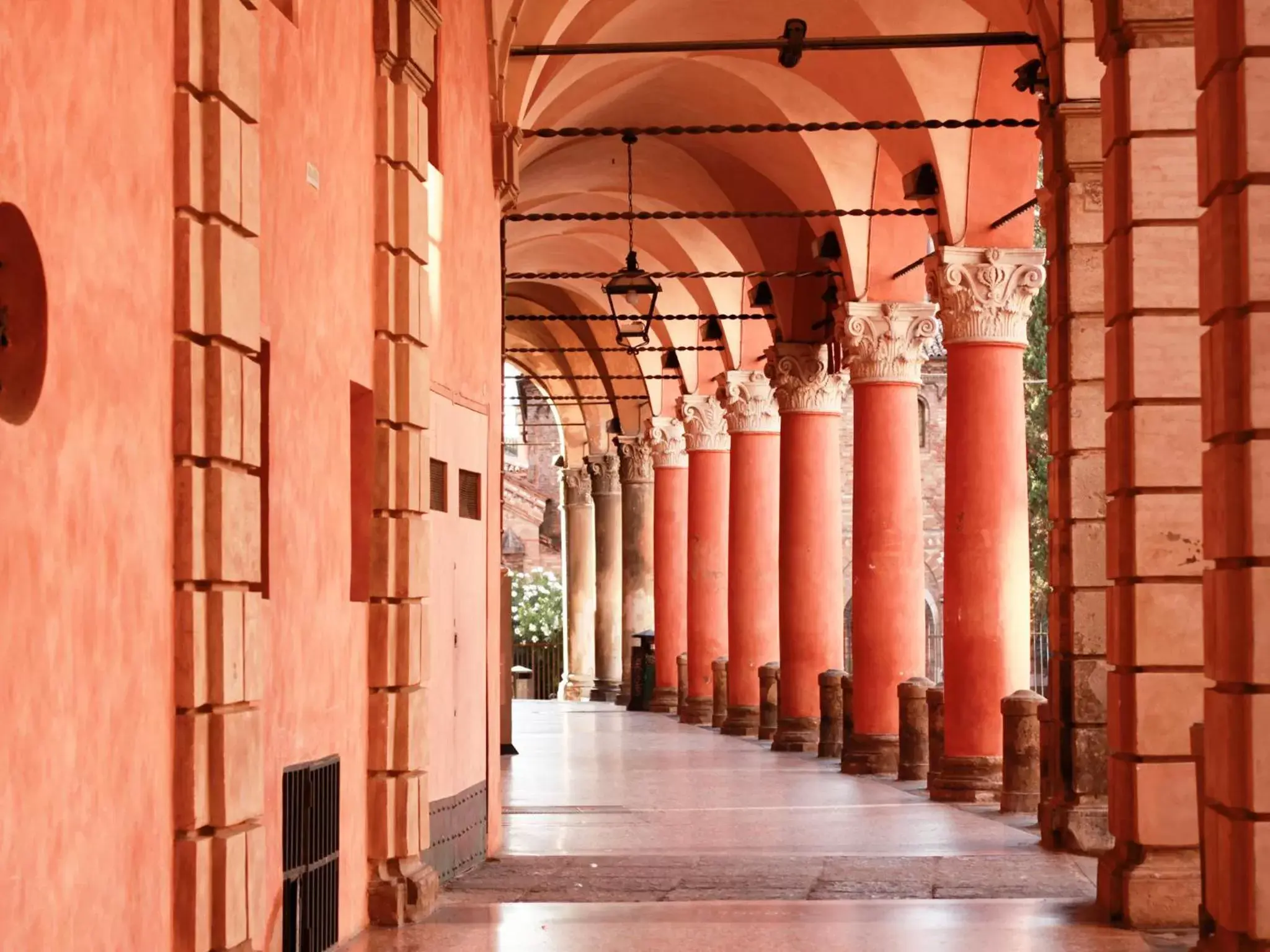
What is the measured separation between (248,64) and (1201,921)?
4.56 m

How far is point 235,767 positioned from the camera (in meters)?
6.20

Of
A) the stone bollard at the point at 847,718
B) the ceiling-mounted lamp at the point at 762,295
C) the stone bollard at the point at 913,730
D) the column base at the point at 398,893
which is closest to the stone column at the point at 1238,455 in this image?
the column base at the point at 398,893

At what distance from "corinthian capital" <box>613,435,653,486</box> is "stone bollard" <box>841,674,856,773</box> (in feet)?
53.6

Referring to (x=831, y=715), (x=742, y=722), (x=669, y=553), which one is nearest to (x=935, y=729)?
(x=831, y=715)

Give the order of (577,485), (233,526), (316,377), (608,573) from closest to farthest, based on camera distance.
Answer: (233,526) < (316,377) < (608,573) < (577,485)

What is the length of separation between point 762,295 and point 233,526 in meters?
16.9

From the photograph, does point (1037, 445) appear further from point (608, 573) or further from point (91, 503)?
point (91, 503)

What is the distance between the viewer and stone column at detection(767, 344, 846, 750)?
70.1 ft

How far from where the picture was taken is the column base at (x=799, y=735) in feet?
71.2

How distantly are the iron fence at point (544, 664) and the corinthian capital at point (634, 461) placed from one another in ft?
35.3

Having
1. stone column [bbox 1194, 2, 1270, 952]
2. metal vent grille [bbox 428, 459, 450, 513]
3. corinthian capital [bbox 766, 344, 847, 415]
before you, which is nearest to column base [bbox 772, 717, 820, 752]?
corinthian capital [bbox 766, 344, 847, 415]

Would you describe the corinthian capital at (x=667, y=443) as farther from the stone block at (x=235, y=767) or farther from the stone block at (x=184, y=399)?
the stone block at (x=184, y=399)

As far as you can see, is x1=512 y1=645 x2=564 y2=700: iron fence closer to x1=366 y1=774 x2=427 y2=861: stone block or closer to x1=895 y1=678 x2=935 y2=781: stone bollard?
x1=895 y1=678 x2=935 y2=781: stone bollard

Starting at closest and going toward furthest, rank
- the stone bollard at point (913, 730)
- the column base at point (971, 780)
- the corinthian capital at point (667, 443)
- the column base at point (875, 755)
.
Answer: the column base at point (971, 780) < the stone bollard at point (913, 730) < the column base at point (875, 755) < the corinthian capital at point (667, 443)
